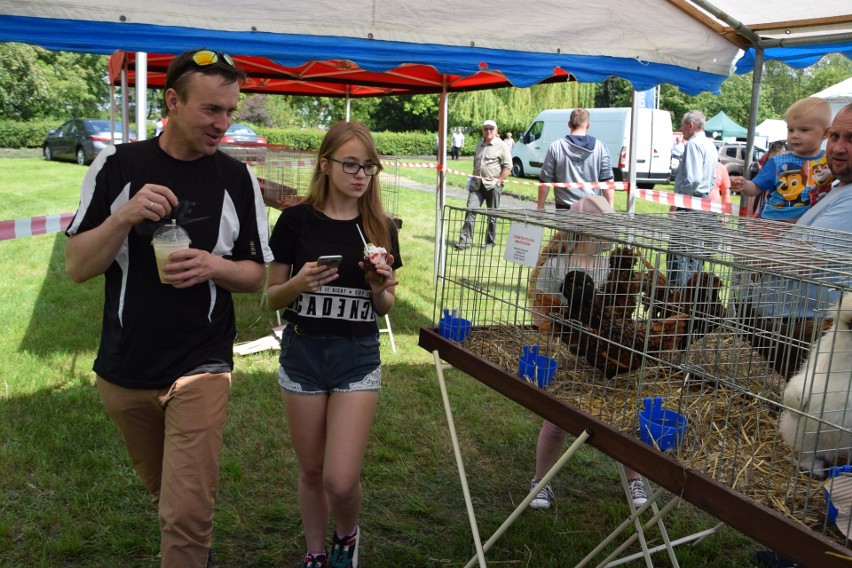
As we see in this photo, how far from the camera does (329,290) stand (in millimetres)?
2787

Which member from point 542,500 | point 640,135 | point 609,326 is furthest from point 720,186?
point 640,135

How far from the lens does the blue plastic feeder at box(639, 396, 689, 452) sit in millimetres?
1983

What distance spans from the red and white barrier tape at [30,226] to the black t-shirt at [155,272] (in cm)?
169

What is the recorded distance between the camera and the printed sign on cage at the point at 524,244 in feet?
8.75

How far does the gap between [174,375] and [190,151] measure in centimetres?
72

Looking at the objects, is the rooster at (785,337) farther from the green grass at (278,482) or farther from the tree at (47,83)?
the tree at (47,83)

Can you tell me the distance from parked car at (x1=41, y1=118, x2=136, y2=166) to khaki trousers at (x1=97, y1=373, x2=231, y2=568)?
2062 cm

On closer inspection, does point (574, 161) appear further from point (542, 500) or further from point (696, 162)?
point (542, 500)

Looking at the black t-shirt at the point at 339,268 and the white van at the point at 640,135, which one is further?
the white van at the point at 640,135

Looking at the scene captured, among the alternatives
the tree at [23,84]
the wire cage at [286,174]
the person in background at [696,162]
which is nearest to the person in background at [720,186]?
the person in background at [696,162]

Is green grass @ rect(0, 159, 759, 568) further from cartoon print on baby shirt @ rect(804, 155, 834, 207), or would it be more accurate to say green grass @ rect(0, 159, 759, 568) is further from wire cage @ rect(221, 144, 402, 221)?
wire cage @ rect(221, 144, 402, 221)

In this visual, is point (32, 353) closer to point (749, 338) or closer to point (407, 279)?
point (407, 279)

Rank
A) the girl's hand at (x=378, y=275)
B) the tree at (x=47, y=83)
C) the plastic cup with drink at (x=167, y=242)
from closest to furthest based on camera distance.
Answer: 1. the plastic cup with drink at (x=167, y=242)
2. the girl's hand at (x=378, y=275)
3. the tree at (x=47, y=83)

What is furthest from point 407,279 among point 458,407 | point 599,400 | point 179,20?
point 599,400
